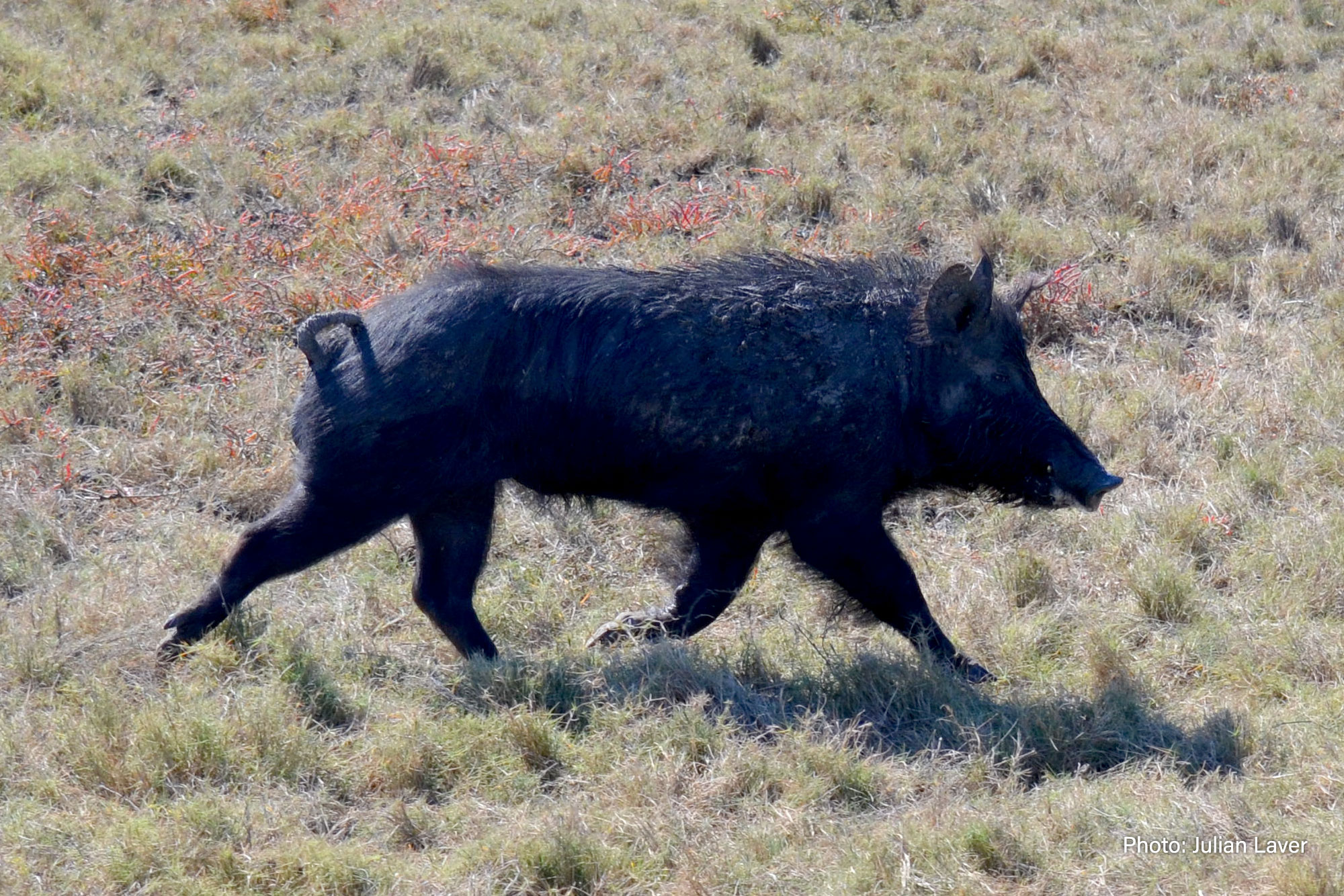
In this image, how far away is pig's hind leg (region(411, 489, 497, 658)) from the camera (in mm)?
5277

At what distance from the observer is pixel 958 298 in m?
5.25

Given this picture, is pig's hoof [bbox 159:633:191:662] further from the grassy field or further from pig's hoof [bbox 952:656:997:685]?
pig's hoof [bbox 952:656:997:685]

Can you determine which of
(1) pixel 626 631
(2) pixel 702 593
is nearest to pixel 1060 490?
(2) pixel 702 593

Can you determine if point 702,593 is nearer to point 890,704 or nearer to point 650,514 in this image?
point 650,514

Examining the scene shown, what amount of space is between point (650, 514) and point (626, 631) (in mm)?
482

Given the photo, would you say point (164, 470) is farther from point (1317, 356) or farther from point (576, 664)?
point (1317, 356)

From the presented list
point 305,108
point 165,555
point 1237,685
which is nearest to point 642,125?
point 305,108

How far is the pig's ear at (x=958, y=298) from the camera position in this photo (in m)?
5.22

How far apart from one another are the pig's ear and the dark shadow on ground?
127cm

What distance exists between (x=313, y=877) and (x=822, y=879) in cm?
137

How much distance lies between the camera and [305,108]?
10578 mm

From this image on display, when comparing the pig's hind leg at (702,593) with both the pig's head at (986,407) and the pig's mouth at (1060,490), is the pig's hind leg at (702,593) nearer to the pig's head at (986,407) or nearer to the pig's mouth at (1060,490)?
the pig's head at (986,407)

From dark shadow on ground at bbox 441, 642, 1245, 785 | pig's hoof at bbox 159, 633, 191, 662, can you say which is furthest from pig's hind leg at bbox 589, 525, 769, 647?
pig's hoof at bbox 159, 633, 191, 662

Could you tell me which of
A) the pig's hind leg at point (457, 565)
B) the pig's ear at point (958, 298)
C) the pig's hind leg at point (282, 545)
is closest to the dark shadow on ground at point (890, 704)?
the pig's hind leg at point (457, 565)
